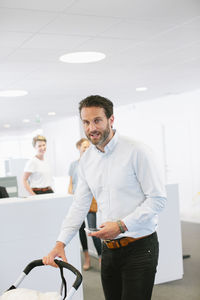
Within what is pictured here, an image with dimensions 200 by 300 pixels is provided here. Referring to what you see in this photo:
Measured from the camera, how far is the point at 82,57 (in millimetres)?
5152

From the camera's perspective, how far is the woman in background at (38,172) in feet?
19.7

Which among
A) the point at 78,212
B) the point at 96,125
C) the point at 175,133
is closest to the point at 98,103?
the point at 96,125

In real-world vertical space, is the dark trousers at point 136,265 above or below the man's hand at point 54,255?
below

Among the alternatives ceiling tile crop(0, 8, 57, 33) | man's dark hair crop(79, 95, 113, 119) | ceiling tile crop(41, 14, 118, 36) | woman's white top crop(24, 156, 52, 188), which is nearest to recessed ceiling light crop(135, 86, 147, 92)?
woman's white top crop(24, 156, 52, 188)

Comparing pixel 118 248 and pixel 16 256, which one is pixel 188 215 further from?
pixel 118 248

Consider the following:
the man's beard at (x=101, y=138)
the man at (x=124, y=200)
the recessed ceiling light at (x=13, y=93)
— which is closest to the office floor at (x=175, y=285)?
the man at (x=124, y=200)

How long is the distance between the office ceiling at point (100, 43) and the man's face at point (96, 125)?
134cm

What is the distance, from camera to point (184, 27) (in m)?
4.11

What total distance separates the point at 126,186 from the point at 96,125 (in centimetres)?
33

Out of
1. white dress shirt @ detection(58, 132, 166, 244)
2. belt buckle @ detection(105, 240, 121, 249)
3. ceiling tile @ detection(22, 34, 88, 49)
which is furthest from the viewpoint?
ceiling tile @ detection(22, 34, 88, 49)

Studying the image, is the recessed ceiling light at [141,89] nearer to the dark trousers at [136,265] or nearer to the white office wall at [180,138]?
the white office wall at [180,138]

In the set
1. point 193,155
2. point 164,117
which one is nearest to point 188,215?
point 193,155

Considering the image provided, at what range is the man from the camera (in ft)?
6.80

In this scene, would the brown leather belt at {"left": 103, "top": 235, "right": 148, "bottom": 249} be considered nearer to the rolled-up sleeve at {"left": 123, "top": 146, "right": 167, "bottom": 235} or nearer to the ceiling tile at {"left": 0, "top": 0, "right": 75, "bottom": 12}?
the rolled-up sleeve at {"left": 123, "top": 146, "right": 167, "bottom": 235}
